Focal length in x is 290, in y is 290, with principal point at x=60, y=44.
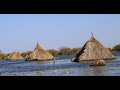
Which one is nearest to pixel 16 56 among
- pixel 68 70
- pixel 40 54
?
pixel 40 54

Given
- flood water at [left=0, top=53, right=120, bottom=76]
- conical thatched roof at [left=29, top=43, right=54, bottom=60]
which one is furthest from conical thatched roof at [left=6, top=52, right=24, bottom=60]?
flood water at [left=0, top=53, right=120, bottom=76]

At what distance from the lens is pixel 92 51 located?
151 feet

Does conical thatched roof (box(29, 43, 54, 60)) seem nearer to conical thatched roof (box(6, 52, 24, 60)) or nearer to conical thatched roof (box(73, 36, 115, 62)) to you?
conical thatched roof (box(6, 52, 24, 60))

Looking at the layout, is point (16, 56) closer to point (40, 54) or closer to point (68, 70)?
point (40, 54)

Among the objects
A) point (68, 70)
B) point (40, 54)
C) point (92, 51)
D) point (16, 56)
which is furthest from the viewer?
point (16, 56)

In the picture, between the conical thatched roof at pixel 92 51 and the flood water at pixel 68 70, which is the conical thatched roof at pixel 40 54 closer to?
the conical thatched roof at pixel 92 51

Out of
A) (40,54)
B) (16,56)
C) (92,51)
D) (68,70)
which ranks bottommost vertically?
(68,70)

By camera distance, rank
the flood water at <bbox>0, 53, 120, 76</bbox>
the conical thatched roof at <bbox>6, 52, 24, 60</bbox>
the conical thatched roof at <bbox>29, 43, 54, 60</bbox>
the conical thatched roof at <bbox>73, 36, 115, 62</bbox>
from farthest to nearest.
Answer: the conical thatched roof at <bbox>6, 52, 24, 60</bbox>, the conical thatched roof at <bbox>29, 43, 54, 60</bbox>, the conical thatched roof at <bbox>73, 36, 115, 62</bbox>, the flood water at <bbox>0, 53, 120, 76</bbox>

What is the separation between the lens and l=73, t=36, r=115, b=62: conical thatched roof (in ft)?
149
